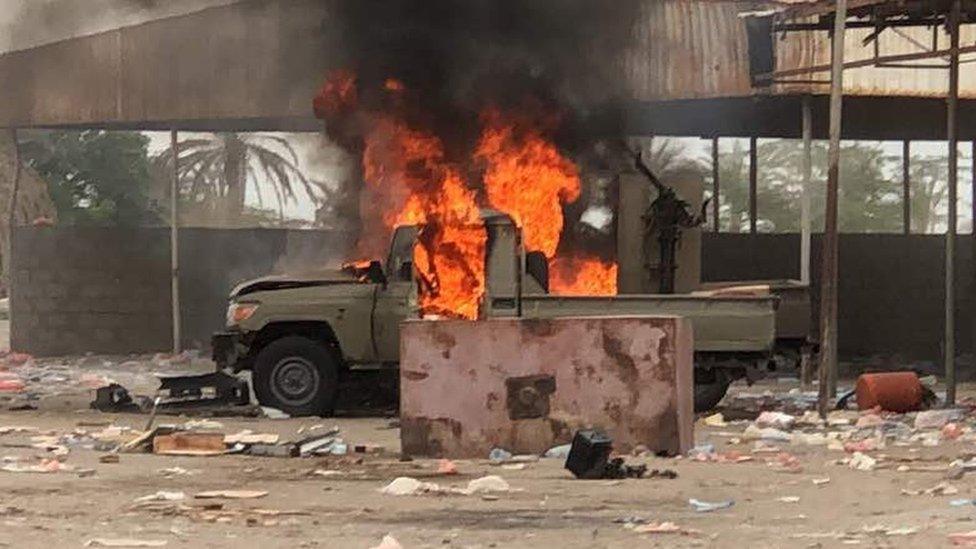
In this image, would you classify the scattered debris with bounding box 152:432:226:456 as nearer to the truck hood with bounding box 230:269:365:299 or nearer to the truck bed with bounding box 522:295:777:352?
the truck hood with bounding box 230:269:365:299

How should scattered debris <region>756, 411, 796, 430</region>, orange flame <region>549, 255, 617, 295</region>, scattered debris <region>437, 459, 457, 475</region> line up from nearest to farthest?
1. scattered debris <region>437, 459, 457, 475</region>
2. scattered debris <region>756, 411, 796, 430</region>
3. orange flame <region>549, 255, 617, 295</region>

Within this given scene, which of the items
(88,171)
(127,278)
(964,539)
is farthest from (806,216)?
(88,171)

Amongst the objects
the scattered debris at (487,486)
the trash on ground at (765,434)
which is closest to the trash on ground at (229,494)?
the scattered debris at (487,486)

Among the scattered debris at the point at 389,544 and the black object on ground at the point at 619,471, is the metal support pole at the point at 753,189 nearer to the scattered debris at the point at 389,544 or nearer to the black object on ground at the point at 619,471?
the black object on ground at the point at 619,471

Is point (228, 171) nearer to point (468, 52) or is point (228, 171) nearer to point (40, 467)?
point (468, 52)

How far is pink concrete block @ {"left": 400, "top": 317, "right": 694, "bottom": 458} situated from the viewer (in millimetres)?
11352

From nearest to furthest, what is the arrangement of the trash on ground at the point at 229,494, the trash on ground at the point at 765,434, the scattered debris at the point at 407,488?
the trash on ground at the point at 229,494, the scattered debris at the point at 407,488, the trash on ground at the point at 765,434

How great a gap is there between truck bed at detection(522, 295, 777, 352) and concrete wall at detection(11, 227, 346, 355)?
9.33 meters

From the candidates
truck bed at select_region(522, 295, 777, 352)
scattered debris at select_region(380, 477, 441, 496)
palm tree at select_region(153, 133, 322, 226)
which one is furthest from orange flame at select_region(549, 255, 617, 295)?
palm tree at select_region(153, 133, 322, 226)

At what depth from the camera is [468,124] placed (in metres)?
18.3

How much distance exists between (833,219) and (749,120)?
10.3 metres

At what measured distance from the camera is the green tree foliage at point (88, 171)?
4003 cm

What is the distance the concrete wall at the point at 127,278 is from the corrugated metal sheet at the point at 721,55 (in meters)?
5.59

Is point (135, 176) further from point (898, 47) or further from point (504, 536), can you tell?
point (504, 536)
